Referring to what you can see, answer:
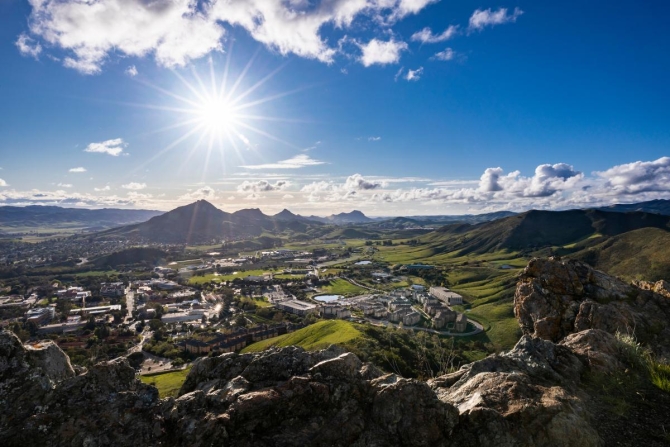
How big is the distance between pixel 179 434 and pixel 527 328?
65.8 feet

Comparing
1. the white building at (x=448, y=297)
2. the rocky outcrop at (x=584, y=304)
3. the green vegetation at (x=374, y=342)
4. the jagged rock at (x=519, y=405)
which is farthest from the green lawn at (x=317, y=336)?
the jagged rock at (x=519, y=405)

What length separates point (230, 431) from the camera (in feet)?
24.1

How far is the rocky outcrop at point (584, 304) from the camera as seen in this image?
1591 cm

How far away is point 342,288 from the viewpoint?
15425 cm

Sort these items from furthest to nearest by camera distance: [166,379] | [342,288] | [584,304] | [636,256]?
[342,288] → [636,256] → [166,379] → [584,304]

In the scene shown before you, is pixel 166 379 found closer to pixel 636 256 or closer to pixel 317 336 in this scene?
pixel 317 336

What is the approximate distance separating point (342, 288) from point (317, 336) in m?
81.5

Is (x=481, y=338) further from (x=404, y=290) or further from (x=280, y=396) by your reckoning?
(x=280, y=396)

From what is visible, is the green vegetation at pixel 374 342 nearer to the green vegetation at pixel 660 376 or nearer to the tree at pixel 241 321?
the tree at pixel 241 321

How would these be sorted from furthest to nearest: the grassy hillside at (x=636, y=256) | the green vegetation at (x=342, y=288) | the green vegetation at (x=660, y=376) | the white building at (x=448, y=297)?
the green vegetation at (x=342, y=288) → the white building at (x=448, y=297) → the grassy hillside at (x=636, y=256) → the green vegetation at (x=660, y=376)

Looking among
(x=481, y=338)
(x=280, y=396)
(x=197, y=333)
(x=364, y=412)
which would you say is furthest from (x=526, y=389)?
(x=197, y=333)

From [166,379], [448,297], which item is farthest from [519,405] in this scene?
[448,297]

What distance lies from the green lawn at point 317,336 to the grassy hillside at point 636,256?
3428 inches

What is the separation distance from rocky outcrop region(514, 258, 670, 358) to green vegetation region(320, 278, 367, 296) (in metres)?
124
